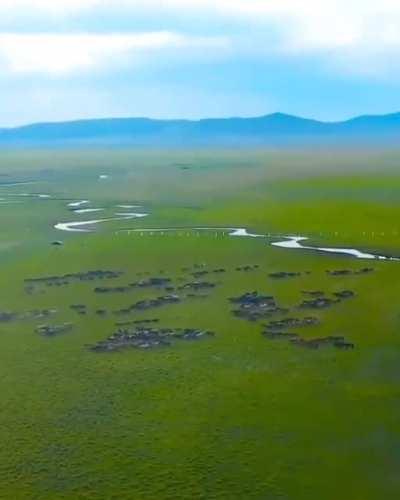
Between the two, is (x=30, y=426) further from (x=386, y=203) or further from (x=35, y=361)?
(x=386, y=203)

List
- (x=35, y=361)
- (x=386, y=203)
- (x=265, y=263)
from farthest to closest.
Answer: (x=386, y=203), (x=265, y=263), (x=35, y=361)

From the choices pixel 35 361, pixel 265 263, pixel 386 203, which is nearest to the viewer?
pixel 35 361

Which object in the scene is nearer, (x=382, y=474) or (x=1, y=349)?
(x=382, y=474)

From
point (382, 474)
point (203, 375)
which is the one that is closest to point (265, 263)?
point (203, 375)

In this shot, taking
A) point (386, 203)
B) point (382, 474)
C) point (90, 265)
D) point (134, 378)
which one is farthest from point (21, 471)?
point (386, 203)

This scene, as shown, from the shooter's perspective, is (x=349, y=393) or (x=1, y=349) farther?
(x=1, y=349)

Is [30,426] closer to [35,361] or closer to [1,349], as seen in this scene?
[35,361]

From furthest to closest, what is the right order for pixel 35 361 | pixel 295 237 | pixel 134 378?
1. pixel 295 237
2. pixel 35 361
3. pixel 134 378
